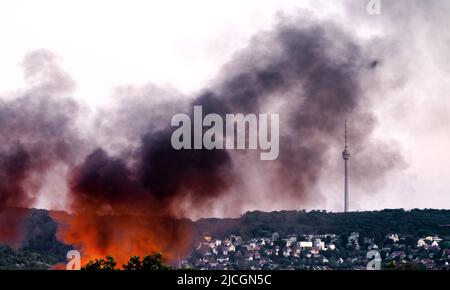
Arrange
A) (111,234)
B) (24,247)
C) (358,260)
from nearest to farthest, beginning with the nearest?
1. (111,234)
2. (24,247)
3. (358,260)

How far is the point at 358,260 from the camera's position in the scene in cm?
19100

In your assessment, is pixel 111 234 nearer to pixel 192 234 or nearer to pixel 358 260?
pixel 192 234

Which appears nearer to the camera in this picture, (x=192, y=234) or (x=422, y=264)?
(x=192, y=234)

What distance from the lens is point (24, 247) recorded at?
6457 inches
